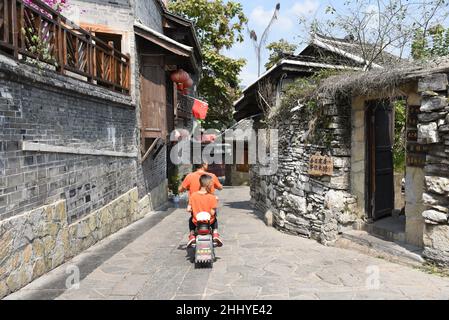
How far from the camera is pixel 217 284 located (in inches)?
200

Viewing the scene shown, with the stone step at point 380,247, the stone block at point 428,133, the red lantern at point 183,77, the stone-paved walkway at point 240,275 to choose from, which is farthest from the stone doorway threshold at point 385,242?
the red lantern at point 183,77

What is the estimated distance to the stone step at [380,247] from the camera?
5.64m

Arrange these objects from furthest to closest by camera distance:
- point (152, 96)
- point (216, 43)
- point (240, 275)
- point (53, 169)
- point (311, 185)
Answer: point (216, 43) → point (152, 96) → point (311, 185) → point (53, 169) → point (240, 275)

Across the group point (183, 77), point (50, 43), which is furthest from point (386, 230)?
point (183, 77)

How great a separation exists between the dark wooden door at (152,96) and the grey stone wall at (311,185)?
3.89 metres

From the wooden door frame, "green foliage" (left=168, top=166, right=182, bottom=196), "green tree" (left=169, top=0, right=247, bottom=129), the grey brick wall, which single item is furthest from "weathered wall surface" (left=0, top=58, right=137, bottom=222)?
"green tree" (left=169, top=0, right=247, bottom=129)

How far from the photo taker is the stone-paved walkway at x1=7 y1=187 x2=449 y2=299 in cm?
470

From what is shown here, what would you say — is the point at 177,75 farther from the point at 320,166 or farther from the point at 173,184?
the point at 320,166

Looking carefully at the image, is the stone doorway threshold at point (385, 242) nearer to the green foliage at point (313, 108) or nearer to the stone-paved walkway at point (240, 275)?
the stone-paved walkway at point (240, 275)

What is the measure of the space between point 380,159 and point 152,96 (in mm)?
6938

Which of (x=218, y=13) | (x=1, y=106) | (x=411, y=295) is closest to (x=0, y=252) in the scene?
(x=1, y=106)

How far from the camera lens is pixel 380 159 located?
297 inches

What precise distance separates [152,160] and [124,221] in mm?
3951

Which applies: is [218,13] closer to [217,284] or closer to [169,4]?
[169,4]
